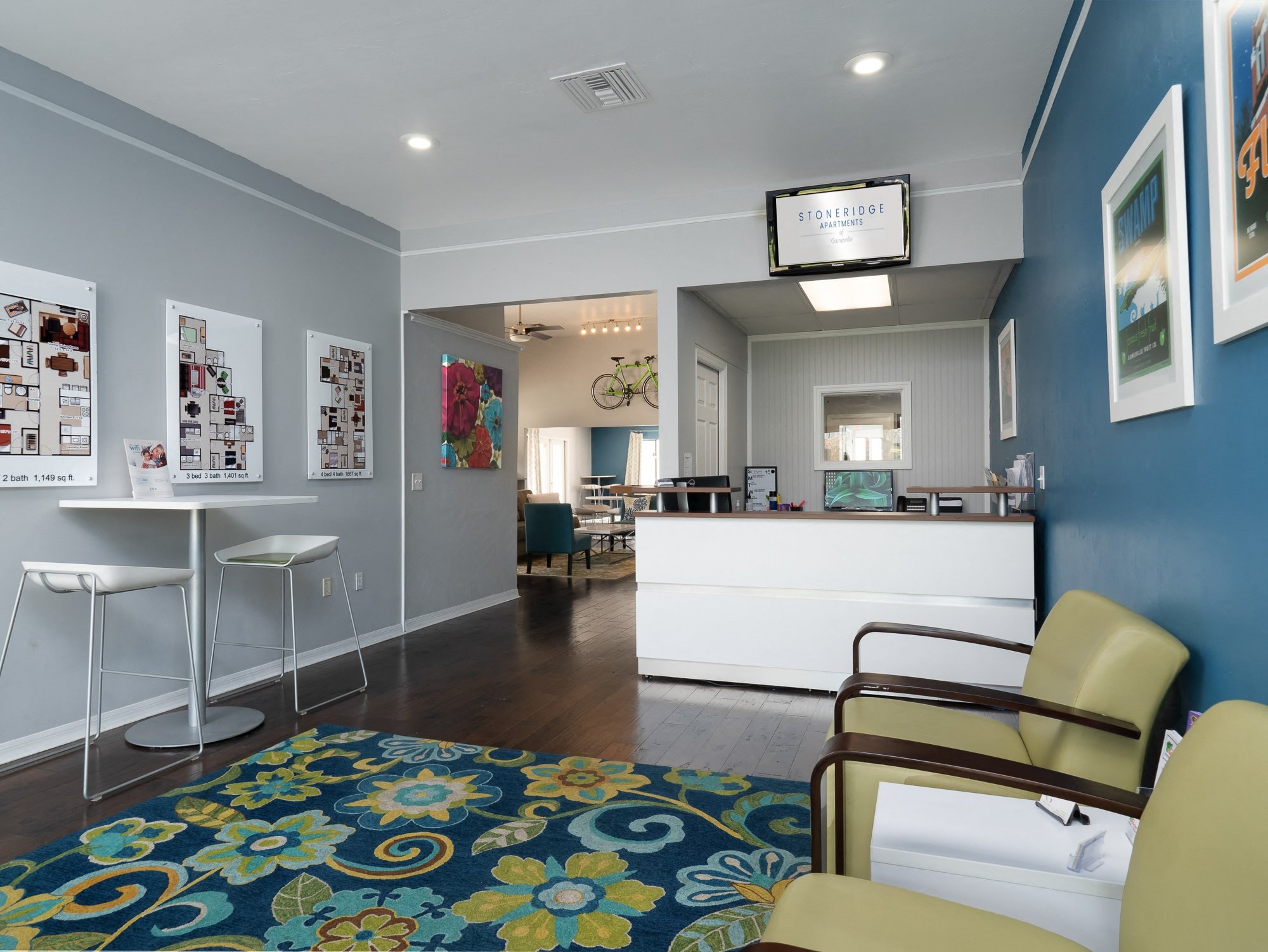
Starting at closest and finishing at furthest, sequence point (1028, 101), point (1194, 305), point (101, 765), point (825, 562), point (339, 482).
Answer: point (1194, 305) < point (101, 765) < point (1028, 101) < point (825, 562) < point (339, 482)

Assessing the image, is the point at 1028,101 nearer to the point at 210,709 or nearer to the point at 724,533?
the point at 724,533

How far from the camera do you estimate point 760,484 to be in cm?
696

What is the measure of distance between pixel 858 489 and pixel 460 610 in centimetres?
394

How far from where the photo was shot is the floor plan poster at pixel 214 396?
12.6 ft

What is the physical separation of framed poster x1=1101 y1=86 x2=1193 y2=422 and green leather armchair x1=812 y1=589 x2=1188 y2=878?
0.55 metres

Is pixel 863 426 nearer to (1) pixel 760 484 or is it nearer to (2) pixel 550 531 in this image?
(1) pixel 760 484

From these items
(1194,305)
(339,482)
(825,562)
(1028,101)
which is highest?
(1028,101)

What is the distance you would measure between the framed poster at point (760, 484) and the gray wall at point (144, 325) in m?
3.36

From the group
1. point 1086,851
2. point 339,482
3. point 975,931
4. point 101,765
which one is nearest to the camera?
point 975,931

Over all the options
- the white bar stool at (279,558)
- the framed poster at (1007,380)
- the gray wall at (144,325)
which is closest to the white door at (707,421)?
the framed poster at (1007,380)

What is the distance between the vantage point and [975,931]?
116 centimetres

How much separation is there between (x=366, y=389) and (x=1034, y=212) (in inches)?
158

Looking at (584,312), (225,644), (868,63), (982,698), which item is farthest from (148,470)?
(584,312)

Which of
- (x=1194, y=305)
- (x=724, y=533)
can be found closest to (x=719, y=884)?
(x=1194, y=305)
